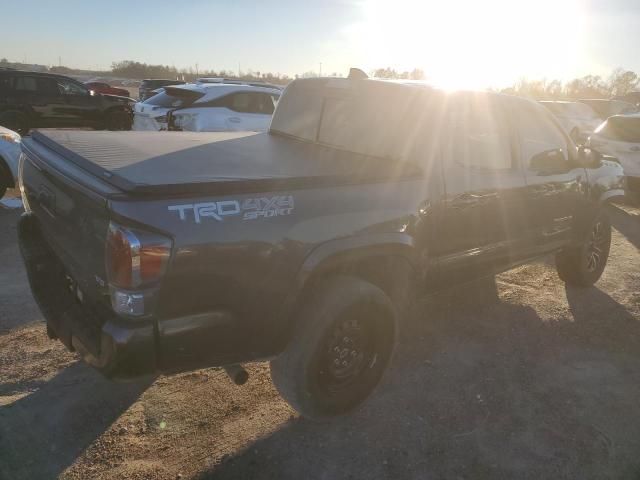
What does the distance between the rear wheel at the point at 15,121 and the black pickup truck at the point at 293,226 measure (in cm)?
1024

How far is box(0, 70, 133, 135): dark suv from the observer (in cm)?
1180

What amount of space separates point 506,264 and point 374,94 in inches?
69.7

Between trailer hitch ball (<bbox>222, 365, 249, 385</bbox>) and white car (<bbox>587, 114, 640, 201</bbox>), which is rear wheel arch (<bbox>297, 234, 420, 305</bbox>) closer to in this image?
trailer hitch ball (<bbox>222, 365, 249, 385</bbox>)

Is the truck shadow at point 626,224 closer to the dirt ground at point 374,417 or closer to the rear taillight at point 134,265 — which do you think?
the dirt ground at point 374,417

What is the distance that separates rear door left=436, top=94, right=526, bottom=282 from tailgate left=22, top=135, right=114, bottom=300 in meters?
2.07

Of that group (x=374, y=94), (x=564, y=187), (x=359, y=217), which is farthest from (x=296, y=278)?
(x=564, y=187)

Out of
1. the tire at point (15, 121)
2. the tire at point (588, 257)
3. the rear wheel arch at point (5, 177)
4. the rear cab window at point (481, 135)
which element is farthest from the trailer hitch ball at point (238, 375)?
the tire at point (15, 121)

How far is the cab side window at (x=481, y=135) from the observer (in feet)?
11.5

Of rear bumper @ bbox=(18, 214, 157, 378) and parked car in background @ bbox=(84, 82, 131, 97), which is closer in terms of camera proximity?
rear bumper @ bbox=(18, 214, 157, 378)

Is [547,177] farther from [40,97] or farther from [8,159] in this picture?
[40,97]

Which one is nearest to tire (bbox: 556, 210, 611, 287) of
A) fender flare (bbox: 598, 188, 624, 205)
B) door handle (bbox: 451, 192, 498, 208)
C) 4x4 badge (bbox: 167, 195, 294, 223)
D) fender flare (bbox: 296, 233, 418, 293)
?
fender flare (bbox: 598, 188, 624, 205)

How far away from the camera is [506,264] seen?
13.5 ft

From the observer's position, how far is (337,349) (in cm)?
296

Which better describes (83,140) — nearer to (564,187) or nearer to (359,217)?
(359,217)
